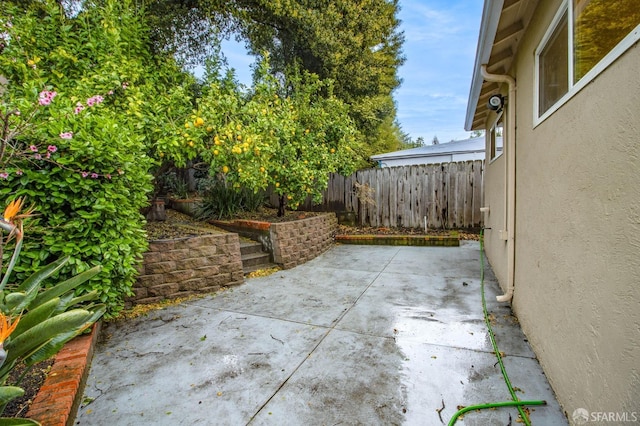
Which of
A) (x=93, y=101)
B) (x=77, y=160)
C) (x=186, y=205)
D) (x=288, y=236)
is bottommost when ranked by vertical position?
(x=288, y=236)

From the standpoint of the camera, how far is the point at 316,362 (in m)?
2.49

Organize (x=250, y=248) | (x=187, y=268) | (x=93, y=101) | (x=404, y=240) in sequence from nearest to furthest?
1. (x=93, y=101)
2. (x=187, y=268)
3. (x=250, y=248)
4. (x=404, y=240)

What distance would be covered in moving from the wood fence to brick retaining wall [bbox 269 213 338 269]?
165 cm

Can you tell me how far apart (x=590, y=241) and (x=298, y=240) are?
462 centimetres

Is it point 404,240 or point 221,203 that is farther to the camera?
point 404,240

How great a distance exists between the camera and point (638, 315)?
1.20 meters

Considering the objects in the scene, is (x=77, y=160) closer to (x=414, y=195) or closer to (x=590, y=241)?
(x=590, y=241)

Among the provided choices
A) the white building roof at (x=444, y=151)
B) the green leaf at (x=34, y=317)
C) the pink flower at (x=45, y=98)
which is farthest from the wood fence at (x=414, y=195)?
the green leaf at (x=34, y=317)

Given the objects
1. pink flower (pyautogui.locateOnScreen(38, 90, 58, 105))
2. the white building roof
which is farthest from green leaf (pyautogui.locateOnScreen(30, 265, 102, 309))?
the white building roof

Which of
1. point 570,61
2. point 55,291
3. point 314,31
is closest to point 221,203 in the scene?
point 314,31

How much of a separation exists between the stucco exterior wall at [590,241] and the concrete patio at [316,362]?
17.5 inches

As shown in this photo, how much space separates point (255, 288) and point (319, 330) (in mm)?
1645

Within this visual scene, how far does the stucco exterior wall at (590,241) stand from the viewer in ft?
4.16

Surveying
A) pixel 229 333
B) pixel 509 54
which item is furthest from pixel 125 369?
pixel 509 54
